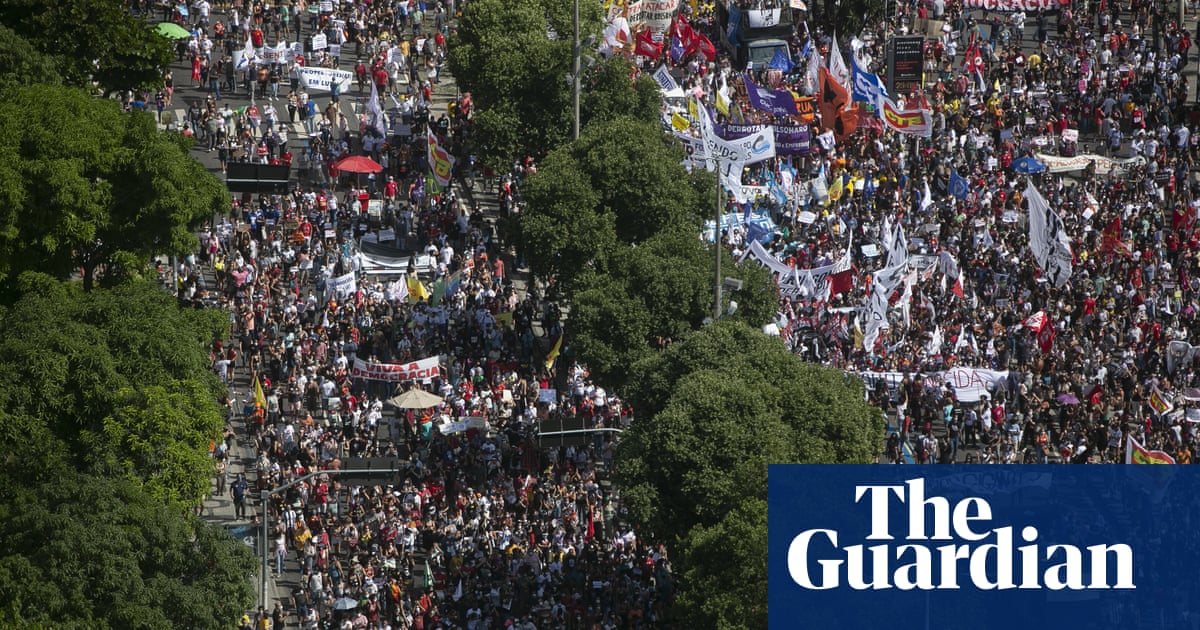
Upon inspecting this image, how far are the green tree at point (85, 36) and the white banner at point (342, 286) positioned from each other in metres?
9.86

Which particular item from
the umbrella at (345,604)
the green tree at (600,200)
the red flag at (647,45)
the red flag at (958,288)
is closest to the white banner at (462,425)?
the green tree at (600,200)

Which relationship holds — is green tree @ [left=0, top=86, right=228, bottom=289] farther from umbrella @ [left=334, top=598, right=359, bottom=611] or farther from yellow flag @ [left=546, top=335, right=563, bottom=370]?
yellow flag @ [left=546, top=335, right=563, bottom=370]

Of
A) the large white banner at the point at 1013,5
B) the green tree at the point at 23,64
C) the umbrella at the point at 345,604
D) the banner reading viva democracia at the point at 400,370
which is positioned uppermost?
the green tree at the point at 23,64

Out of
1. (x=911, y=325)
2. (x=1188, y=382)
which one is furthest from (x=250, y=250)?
(x=1188, y=382)

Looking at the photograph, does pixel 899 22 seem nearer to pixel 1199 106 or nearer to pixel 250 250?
pixel 1199 106

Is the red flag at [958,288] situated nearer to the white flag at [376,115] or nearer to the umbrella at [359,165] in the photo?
the umbrella at [359,165]

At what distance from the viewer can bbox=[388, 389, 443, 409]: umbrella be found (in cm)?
8269

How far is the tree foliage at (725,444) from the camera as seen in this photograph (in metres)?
71.6

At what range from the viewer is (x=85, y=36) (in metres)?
90.3

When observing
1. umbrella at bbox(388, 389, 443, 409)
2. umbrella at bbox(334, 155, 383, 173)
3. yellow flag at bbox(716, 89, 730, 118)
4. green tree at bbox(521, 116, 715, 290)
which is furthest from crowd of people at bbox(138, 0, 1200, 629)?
green tree at bbox(521, 116, 715, 290)

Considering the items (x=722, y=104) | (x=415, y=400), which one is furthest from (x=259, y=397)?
(x=722, y=104)

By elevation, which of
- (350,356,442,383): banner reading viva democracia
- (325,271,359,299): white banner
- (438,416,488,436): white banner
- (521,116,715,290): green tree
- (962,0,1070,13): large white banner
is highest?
(962,0,1070,13): large white banner

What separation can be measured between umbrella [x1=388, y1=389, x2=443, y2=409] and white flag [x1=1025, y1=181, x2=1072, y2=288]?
66.6 feet

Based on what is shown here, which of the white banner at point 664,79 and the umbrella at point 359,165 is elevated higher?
the white banner at point 664,79
